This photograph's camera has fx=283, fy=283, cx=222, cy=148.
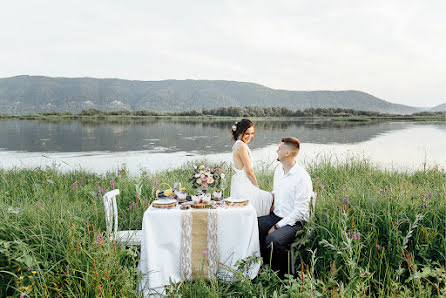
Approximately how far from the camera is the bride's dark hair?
4.70 m

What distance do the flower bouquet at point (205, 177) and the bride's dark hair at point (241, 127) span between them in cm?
99

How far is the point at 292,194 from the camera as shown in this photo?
11.5 feet

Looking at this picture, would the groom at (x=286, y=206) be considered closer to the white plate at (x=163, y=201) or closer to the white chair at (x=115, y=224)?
the white plate at (x=163, y=201)

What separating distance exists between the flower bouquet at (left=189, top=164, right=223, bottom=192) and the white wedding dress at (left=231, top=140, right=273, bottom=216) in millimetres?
727

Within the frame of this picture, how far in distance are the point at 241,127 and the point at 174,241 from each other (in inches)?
87.3

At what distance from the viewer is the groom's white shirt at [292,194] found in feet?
11.0

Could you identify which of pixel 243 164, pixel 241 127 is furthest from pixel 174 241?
pixel 241 127

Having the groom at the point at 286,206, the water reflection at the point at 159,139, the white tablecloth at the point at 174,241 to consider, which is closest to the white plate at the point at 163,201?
the white tablecloth at the point at 174,241

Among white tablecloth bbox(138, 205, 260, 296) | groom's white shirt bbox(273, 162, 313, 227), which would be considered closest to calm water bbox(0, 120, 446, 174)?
white tablecloth bbox(138, 205, 260, 296)

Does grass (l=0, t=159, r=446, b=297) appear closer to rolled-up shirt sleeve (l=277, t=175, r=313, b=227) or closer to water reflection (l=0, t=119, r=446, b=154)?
rolled-up shirt sleeve (l=277, t=175, r=313, b=227)

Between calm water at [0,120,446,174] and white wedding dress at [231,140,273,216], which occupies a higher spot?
white wedding dress at [231,140,273,216]

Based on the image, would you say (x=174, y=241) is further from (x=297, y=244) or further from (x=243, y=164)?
(x=243, y=164)

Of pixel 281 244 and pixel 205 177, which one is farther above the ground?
pixel 205 177

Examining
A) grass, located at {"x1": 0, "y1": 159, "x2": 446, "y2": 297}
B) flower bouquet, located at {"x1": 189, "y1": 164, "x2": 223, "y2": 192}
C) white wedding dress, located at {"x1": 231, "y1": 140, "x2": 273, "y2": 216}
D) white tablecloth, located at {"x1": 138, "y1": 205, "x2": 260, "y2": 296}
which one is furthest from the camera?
white wedding dress, located at {"x1": 231, "y1": 140, "x2": 273, "y2": 216}
